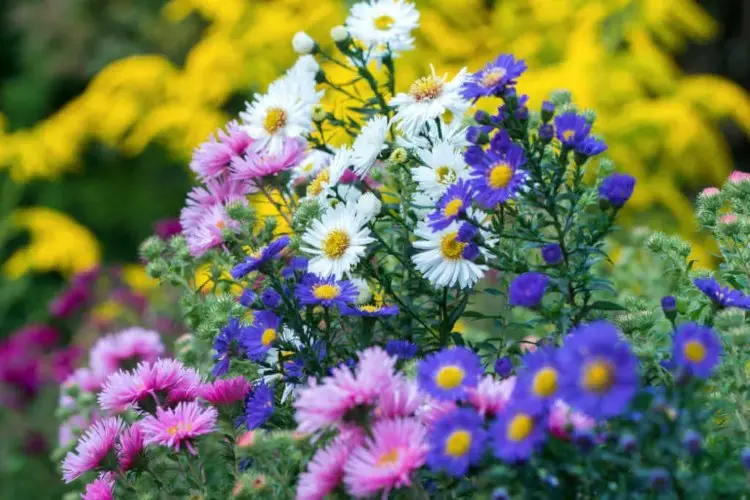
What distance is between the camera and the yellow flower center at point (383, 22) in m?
1.31

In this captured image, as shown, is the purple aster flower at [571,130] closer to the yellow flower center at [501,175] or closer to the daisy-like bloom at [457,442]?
the yellow flower center at [501,175]

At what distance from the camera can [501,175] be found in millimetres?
975

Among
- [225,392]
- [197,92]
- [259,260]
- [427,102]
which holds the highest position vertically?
[197,92]

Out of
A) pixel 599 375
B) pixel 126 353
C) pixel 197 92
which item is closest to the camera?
pixel 599 375

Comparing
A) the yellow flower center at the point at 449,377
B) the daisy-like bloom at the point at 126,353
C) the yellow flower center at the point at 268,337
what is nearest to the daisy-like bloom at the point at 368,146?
the yellow flower center at the point at 268,337

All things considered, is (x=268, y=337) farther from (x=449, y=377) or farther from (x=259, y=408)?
(x=449, y=377)

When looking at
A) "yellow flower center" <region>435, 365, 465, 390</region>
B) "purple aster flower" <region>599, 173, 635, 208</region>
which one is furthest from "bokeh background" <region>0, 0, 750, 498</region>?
"yellow flower center" <region>435, 365, 465, 390</region>

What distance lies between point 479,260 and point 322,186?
0.25 metres

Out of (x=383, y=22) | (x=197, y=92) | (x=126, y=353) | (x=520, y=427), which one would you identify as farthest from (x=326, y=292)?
(x=197, y=92)

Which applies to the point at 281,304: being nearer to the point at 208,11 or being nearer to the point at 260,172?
the point at 260,172

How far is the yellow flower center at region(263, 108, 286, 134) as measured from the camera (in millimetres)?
1261

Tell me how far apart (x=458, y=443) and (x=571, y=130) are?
0.39 metres

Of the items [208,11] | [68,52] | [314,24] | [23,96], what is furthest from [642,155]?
[23,96]

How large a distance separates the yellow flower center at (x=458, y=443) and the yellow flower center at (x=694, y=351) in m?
0.19
